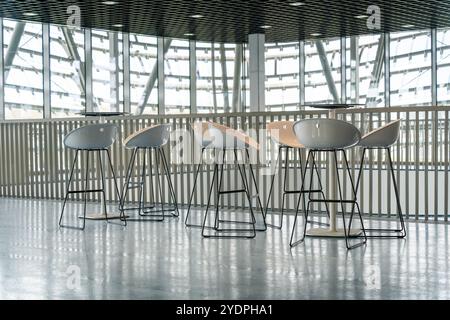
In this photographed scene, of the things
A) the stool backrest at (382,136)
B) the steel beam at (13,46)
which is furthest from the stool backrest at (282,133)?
the steel beam at (13,46)

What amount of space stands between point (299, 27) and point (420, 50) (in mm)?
2689

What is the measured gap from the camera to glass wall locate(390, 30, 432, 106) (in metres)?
14.9

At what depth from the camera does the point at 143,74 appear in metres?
14.9

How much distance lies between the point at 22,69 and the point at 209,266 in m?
9.11

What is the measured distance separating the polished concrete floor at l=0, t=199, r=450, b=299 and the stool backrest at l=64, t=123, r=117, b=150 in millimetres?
752

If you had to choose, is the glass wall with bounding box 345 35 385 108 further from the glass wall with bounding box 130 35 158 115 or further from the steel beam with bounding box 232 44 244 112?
the glass wall with bounding box 130 35 158 115

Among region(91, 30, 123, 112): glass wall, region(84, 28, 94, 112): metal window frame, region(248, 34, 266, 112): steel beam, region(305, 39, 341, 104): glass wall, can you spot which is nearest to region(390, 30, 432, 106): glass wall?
region(305, 39, 341, 104): glass wall

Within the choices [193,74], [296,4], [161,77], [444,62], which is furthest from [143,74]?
[444,62]

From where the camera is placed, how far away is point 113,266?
14.4 ft

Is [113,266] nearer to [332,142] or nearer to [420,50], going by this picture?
[332,142]

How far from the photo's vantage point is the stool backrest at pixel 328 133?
16.5 ft

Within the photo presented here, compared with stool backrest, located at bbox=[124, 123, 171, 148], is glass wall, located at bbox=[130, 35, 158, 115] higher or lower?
higher

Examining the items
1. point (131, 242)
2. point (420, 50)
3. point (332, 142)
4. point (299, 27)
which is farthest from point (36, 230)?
point (420, 50)

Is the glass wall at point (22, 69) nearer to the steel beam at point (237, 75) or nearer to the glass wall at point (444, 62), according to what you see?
the steel beam at point (237, 75)
